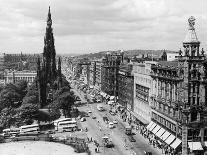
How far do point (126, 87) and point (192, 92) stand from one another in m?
77.8

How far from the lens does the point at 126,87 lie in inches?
7057

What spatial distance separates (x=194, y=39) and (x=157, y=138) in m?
34.2

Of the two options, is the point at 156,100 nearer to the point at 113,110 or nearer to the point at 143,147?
the point at 143,147

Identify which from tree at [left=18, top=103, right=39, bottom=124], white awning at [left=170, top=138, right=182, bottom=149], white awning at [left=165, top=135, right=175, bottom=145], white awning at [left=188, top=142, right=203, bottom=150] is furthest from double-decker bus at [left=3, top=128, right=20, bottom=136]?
white awning at [left=188, top=142, right=203, bottom=150]

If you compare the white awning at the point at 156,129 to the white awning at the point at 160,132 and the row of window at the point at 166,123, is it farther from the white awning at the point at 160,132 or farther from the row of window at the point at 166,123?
the white awning at the point at 160,132

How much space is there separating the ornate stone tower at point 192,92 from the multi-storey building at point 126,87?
63461 millimetres

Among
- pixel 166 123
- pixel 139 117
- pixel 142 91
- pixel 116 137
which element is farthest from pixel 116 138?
pixel 142 91

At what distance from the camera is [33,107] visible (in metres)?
140

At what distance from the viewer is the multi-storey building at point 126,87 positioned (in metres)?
168

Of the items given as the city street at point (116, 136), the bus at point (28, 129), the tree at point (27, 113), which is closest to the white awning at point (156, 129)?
the city street at point (116, 136)

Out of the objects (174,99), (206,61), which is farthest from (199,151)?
(206,61)

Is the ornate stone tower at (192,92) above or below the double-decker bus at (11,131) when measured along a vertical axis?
above

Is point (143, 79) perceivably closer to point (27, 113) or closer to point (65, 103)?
point (65, 103)

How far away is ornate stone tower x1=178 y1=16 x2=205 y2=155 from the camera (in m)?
101
